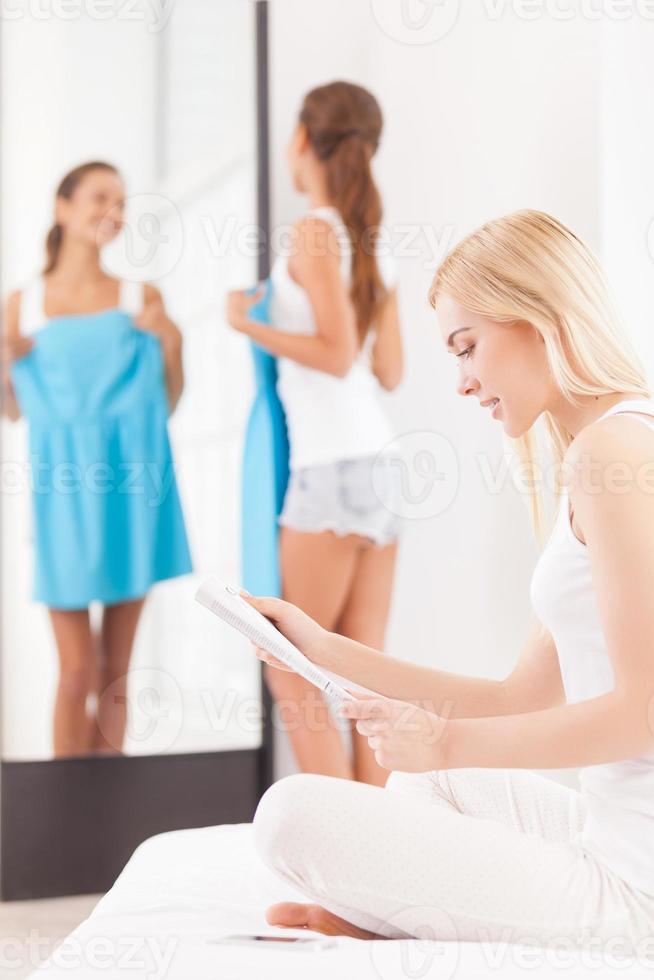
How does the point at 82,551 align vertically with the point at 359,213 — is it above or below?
below

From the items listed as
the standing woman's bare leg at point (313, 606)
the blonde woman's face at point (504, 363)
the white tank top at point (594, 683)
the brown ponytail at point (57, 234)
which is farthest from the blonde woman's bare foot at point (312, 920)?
the brown ponytail at point (57, 234)

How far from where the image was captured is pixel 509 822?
3.61ft

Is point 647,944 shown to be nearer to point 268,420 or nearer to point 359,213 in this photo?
point 268,420

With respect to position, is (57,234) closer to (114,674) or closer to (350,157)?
(350,157)

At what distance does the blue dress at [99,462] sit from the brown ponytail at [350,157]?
0.49 metres

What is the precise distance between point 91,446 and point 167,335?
0.30 m

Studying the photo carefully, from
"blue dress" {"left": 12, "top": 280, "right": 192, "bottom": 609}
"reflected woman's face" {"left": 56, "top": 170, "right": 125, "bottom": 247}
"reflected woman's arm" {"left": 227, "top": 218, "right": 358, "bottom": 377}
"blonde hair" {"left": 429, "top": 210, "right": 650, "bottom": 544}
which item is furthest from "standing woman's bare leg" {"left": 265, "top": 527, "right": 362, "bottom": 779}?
"blonde hair" {"left": 429, "top": 210, "right": 650, "bottom": 544}

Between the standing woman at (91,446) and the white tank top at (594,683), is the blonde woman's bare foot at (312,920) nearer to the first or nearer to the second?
the white tank top at (594,683)

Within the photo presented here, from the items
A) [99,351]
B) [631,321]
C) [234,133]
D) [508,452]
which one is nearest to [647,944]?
[508,452]

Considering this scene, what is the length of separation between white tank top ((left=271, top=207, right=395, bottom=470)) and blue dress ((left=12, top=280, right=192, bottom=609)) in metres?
A: 0.28

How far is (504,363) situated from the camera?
1.06m

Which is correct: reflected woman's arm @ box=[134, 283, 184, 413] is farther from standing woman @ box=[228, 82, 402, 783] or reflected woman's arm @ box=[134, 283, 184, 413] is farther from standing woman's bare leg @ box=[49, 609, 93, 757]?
standing woman's bare leg @ box=[49, 609, 93, 757]

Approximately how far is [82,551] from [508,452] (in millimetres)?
1166

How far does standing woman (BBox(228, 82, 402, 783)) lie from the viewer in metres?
2.19
